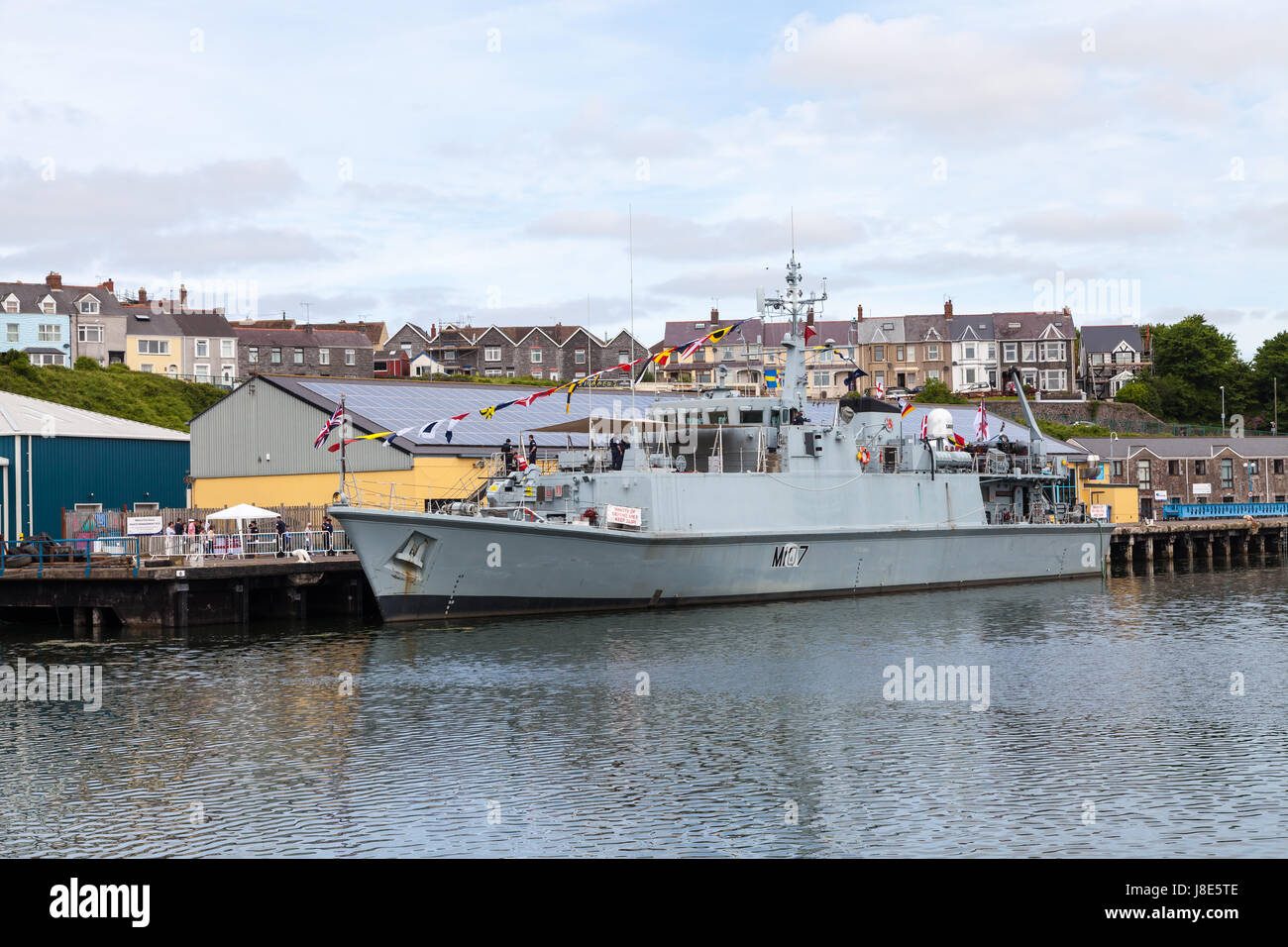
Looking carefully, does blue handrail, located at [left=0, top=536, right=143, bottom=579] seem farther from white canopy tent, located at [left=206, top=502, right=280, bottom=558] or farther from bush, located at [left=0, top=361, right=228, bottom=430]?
bush, located at [left=0, top=361, right=228, bottom=430]

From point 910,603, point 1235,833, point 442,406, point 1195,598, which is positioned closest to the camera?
point 1235,833

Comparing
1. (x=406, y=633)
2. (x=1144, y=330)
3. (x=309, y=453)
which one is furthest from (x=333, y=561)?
(x=1144, y=330)

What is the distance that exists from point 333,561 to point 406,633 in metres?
5.32

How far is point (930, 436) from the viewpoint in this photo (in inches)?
1539

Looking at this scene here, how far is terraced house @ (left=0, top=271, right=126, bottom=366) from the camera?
265ft

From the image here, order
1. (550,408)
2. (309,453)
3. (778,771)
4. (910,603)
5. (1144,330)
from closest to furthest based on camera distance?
(778,771) < (910,603) < (309,453) < (550,408) < (1144,330)

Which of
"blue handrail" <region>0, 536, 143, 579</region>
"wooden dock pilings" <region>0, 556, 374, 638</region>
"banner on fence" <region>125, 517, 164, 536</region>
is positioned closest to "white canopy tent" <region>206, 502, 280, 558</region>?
"wooden dock pilings" <region>0, 556, 374, 638</region>

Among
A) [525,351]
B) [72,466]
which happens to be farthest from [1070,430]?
[72,466]

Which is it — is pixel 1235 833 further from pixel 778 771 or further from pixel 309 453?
pixel 309 453

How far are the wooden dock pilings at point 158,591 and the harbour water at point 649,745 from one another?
152 centimetres

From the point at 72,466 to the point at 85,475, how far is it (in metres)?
0.57

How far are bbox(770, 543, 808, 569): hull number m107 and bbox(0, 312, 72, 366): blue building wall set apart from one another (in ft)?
203

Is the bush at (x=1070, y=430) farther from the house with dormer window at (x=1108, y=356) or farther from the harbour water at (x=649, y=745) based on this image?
the harbour water at (x=649, y=745)

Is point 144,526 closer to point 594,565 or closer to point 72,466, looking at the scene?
point 72,466
